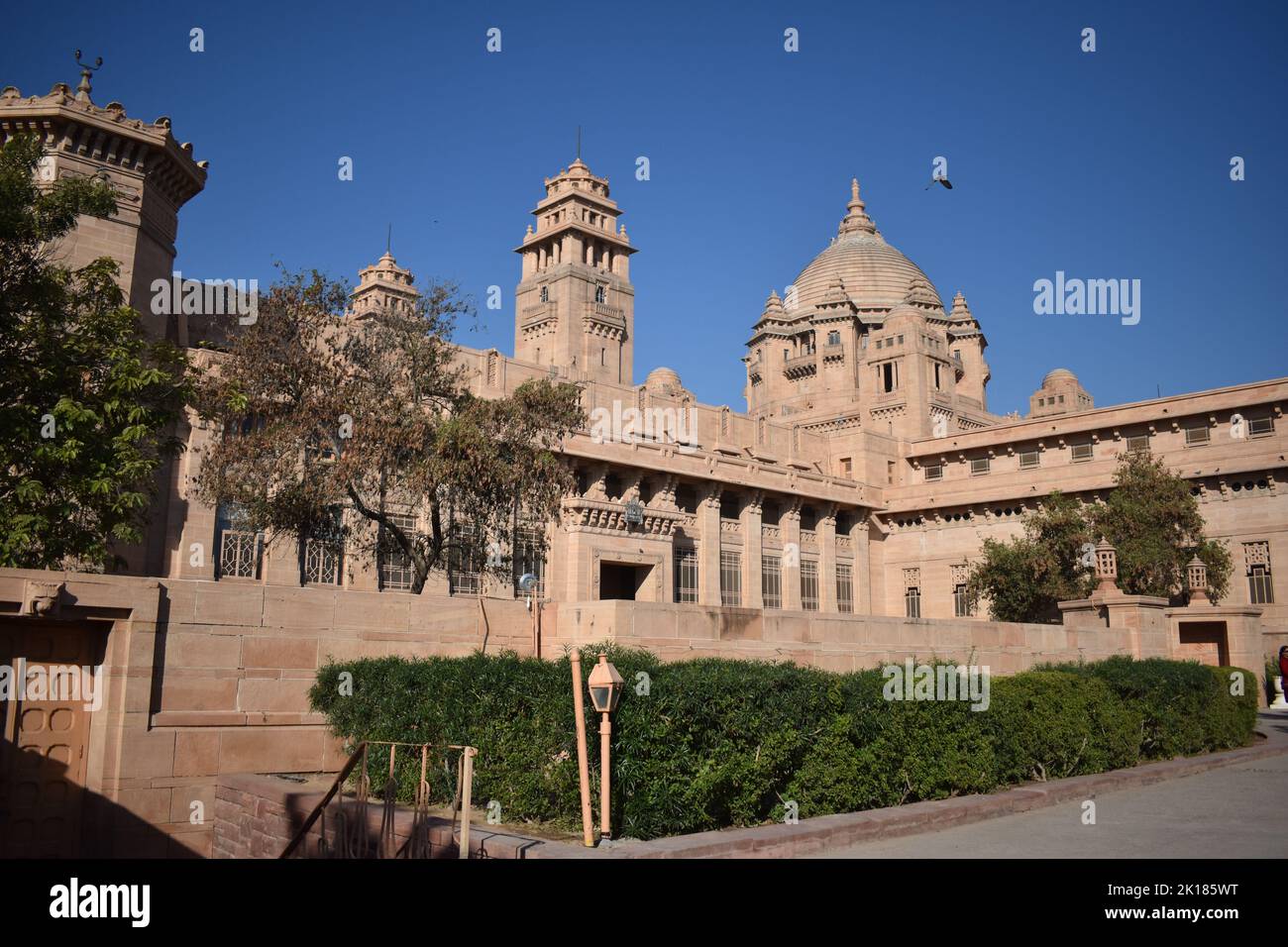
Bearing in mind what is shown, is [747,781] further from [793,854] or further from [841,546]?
[841,546]

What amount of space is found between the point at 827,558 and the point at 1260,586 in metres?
18.8

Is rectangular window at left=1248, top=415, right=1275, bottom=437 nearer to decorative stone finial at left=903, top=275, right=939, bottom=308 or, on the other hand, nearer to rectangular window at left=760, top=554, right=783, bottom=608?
rectangular window at left=760, top=554, right=783, bottom=608

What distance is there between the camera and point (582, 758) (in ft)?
31.5

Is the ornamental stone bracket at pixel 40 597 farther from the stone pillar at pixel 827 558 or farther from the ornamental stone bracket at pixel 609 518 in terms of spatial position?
the stone pillar at pixel 827 558

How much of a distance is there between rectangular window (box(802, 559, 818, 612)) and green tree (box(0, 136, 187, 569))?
3669cm

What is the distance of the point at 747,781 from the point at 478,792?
2989 mm

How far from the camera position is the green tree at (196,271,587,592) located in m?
19.2

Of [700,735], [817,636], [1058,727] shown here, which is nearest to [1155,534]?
[817,636]

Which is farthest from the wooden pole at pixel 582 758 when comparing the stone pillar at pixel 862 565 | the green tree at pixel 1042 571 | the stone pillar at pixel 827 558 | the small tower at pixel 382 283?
the small tower at pixel 382 283

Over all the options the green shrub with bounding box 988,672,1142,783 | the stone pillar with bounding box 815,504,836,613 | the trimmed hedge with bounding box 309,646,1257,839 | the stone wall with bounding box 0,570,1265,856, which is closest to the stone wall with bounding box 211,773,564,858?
the stone wall with bounding box 0,570,1265,856

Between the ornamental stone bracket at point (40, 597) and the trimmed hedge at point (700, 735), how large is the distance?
3805mm

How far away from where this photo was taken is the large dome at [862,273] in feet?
279

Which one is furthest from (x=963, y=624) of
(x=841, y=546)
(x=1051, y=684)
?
(x=841, y=546)

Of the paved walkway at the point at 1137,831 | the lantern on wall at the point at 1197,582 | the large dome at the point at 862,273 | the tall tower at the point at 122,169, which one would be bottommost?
the paved walkway at the point at 1137,831
